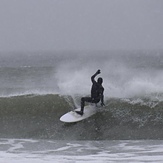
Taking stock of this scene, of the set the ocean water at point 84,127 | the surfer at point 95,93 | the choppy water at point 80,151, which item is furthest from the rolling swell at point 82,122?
the choppy water at point 80,151

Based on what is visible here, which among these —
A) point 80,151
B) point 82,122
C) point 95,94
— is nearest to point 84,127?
point 82,122

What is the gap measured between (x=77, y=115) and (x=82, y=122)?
1.17ft

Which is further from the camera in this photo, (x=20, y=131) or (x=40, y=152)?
(x=20, y=131)

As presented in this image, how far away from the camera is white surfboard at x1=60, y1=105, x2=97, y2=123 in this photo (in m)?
14.6

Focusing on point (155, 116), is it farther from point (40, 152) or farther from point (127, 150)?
point (40, 152)

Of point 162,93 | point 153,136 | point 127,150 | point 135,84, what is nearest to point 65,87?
point 135,84

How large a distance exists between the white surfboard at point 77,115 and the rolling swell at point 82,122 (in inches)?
6.5

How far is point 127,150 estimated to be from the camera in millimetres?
11336

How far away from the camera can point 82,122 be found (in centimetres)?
1461

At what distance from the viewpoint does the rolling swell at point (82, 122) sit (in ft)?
44.9

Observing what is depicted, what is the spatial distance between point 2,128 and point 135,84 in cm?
660

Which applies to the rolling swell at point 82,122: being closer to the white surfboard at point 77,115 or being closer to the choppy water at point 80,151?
the white surfboard at point 77,115

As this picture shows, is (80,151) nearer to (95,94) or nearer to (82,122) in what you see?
(82,122)

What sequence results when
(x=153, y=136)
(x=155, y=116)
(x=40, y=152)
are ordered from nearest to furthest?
(x=40, y=152) → (x=153, y=136) → (x=155, y=116)
